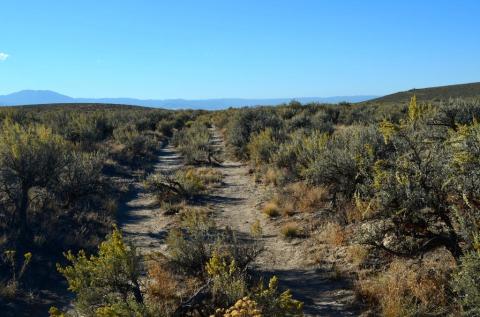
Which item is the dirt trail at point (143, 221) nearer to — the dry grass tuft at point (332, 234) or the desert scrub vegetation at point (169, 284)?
the desert scrub vegetation at point (169, 284)

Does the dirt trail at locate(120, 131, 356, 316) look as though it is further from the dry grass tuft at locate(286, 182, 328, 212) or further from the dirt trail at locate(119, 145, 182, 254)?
the dry grass tuft at locate(286, 182, 328, 212)

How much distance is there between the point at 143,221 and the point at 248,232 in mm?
3035

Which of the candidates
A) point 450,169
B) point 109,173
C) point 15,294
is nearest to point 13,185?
point 15,294

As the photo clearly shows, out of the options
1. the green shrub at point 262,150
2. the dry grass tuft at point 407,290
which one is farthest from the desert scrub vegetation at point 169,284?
the green shrub at point 262,150

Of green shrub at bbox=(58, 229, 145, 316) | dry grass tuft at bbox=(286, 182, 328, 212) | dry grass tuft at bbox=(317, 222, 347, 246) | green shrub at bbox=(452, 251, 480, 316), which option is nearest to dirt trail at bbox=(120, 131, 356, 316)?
dry grass tuft at bbox=(317, 222, 347, 246)

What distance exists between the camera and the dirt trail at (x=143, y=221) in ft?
32.4

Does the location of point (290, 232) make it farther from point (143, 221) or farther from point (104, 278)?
point (104, 278)

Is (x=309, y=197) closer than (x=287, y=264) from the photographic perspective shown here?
No

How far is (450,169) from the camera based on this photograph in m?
5.97

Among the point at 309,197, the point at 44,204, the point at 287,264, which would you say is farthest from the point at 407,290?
the point at 44,204

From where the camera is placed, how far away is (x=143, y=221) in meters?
11.8

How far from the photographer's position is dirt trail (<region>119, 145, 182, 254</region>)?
986 centimetres

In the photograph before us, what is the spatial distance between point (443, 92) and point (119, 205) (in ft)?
225

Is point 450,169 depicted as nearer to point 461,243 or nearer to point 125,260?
point 461,243
